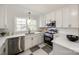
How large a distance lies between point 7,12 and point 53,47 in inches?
35.6

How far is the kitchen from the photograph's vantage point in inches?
36.6

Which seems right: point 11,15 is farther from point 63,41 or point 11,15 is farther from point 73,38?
point 73,38

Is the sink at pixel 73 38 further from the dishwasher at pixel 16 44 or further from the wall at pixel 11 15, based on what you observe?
the wall at pixel 11 15

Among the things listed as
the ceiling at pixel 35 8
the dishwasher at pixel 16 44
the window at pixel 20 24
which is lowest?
the dishwasher at pixel 16 44

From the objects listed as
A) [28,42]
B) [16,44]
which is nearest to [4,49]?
[16,44]

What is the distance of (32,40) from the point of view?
1.05 metres

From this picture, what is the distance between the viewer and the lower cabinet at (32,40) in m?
1.04

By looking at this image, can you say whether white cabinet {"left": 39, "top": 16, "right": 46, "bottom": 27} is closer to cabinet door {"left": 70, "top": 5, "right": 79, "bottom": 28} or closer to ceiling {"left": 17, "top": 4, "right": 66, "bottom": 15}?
ceiling {"left": 17, "top": 4, "right": 66, "bottom": 15}

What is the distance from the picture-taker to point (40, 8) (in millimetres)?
965

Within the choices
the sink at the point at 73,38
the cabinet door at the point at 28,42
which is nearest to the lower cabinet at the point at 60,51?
the sink at the point at 73,38

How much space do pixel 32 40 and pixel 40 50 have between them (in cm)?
21

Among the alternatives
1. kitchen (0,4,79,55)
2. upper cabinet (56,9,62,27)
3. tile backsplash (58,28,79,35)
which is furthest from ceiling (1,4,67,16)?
tile backsplash (58,28,79,35)

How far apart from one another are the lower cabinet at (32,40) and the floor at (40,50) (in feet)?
0.20
